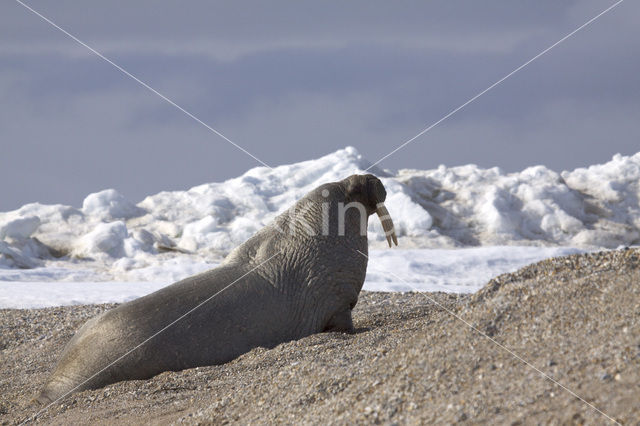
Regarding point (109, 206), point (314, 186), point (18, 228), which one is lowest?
point (18, 228)

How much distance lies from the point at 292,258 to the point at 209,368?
1291 mm

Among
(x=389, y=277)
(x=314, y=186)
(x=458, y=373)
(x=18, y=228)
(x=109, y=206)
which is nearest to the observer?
(x=458, y=373)

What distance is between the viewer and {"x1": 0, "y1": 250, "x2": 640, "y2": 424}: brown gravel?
3.01 meters

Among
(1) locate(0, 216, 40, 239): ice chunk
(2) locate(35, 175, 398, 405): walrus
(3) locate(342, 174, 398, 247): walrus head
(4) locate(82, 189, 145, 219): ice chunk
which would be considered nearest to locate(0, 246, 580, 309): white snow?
(3) locate(342, 174, 398, 247): walrus head

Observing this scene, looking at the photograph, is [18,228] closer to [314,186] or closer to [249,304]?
[314,186]

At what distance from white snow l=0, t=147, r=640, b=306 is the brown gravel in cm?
1213

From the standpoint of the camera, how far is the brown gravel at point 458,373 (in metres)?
3.01

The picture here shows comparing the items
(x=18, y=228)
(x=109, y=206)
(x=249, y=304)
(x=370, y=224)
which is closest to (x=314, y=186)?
(x=370, y=224)

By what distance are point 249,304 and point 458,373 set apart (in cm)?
278

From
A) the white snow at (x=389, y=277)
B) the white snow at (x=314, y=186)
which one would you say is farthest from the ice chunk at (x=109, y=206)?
the white snow at (x=389, y=277)

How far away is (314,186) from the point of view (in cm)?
2347

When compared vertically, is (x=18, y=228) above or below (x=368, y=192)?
below

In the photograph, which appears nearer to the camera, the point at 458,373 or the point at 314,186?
the point at 458,373

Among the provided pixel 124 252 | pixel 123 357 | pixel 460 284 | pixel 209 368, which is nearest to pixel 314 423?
pixel 209 368
